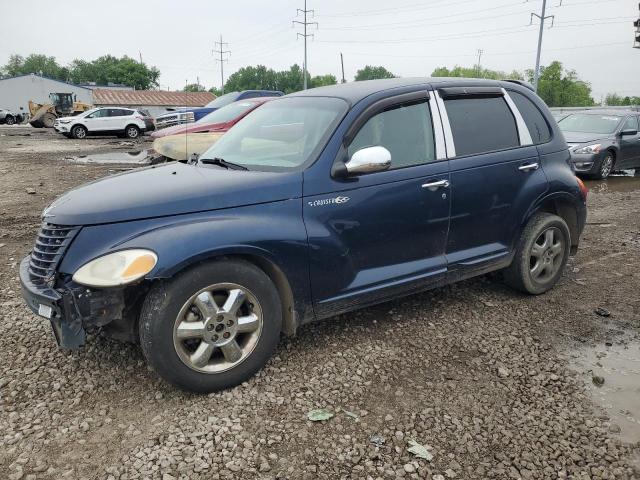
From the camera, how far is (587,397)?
308 cm

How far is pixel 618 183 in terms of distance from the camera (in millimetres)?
11430

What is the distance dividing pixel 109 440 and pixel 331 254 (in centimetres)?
166

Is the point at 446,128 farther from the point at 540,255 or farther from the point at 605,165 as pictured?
the point at 605,165

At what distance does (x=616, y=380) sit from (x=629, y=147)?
1052cm

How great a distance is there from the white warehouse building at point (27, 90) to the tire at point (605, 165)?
66.9 m

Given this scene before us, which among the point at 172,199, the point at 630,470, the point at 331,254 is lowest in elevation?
the point at 630,470

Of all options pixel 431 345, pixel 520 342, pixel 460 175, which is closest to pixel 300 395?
pixel 431 345

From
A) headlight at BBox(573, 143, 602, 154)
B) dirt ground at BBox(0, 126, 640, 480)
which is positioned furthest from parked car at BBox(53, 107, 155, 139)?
dirt ground at BBox(0, 126, 640, 480)

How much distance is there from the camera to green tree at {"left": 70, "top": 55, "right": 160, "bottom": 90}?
111 metres

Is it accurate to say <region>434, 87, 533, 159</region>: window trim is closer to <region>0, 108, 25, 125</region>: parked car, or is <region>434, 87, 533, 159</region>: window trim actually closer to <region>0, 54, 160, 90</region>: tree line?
<region>0, 108, 25, 125</region>: parked car

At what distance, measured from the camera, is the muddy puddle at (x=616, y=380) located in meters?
2.85

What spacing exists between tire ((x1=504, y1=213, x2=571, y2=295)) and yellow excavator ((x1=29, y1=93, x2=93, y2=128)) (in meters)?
38.9

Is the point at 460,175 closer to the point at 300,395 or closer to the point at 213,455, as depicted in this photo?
the point at 300,395

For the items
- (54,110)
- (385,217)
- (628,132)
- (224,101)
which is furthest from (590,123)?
(54,110)
